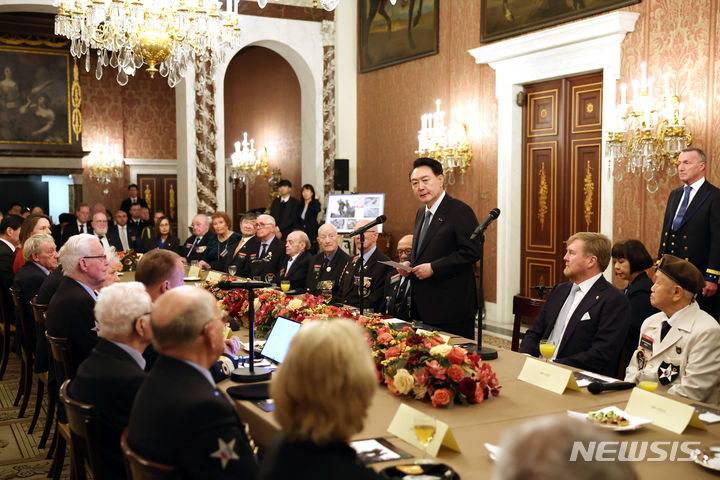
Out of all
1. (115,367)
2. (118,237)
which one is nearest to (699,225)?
(115,367)

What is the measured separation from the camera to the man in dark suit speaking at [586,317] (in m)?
3.48

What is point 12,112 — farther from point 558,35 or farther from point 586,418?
point 586,418

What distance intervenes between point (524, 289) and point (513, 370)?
5.79 metres

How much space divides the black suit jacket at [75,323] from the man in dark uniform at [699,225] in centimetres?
431

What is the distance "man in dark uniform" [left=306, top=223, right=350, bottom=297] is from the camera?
6.34 metres

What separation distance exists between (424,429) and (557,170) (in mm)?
6657

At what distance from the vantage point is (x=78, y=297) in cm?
373

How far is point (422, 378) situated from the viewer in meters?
2.66

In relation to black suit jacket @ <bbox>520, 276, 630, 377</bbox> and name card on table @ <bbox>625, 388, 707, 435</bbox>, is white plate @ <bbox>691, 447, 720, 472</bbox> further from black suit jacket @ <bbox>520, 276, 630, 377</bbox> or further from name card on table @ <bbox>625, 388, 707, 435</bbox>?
black suit jacket @ <bbox>520, 276, 630, 377</bbox>

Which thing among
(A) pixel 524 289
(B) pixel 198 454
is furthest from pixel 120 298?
(A) pixel 524 289

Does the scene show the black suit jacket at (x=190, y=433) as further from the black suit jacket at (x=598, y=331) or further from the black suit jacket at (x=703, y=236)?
the black suit jacket at (x=703, y=236)

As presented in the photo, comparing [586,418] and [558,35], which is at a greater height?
[558,35]

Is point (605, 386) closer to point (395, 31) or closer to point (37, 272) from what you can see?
point (37, 272)

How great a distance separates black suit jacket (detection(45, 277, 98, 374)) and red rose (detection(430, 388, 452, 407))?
6.31 feet
